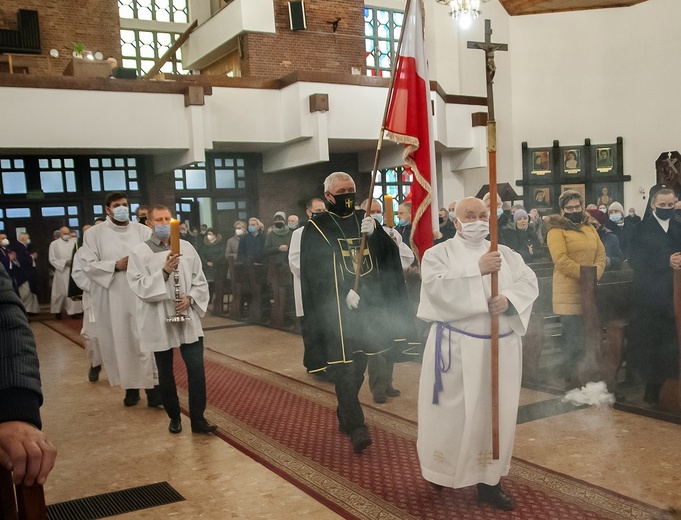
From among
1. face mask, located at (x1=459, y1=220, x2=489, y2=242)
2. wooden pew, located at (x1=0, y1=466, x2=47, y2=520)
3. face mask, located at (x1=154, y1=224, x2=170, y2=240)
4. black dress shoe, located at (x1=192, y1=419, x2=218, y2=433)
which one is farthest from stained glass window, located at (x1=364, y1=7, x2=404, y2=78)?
wooden pew, located at (x1=0, y1=466, x2=47, y2=520)

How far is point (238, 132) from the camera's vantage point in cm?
1419

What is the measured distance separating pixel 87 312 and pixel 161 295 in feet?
7.13

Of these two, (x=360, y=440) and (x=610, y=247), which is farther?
(x=610, y=247)

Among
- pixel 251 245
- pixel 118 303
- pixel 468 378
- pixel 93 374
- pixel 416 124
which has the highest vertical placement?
pixel 416 124

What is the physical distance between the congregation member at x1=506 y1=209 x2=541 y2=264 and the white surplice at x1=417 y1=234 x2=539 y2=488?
16.9 feet

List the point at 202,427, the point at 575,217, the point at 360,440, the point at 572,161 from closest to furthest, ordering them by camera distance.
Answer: the point at 360,440
the point at 202,427
the point at 575,217
the point at 572,161

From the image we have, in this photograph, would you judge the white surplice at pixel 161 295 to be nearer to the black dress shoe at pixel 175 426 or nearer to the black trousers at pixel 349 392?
the black dress shoe at pixel 175 426

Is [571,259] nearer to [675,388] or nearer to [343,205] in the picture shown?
[675,388]

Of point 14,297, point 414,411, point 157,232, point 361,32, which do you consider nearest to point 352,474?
point 414,411

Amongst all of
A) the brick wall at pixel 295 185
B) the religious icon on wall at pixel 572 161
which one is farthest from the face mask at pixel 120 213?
the religious icon on wall at pixel 572 161

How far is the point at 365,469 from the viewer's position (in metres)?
4.33

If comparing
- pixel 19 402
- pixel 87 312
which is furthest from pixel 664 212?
pixel 87 312

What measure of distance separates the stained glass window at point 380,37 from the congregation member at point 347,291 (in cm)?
1540

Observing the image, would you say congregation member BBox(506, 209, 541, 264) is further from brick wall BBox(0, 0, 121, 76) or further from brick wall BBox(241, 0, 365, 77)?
brick wall BBox(0, 0, 121, 76)
